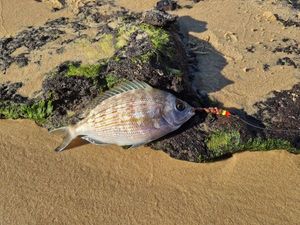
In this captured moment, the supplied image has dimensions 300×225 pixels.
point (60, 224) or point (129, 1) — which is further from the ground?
point (129, 1)

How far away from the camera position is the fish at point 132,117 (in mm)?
4227

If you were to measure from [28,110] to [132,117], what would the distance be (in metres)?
1.03

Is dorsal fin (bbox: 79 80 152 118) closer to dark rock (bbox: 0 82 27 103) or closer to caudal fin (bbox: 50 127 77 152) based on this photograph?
caudal fin (bbox: 50 127 77 152)

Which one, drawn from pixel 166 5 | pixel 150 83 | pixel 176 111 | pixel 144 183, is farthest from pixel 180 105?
pixel 166 5

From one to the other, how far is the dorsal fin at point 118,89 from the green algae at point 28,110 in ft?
1.21

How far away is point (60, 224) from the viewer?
153 inches

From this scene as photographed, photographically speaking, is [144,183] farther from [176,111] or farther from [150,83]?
[150,83]

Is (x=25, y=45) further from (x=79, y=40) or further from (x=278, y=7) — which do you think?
(x=278, y=7)

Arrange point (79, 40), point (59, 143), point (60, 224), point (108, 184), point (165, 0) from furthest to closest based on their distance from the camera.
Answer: point (165, 0)
point (79, 40)
point (59, 143)
point (108, 184)
point (60, 224)

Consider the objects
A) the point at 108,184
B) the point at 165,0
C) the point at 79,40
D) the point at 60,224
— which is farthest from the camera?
the point at 165,0

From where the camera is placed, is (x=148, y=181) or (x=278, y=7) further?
(x=278, y=7)

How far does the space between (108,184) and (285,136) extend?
163cm

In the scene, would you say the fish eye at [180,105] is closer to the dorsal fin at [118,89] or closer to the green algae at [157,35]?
the dorsal fin at [118,89]

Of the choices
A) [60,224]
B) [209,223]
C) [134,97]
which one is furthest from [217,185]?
[60,224]
